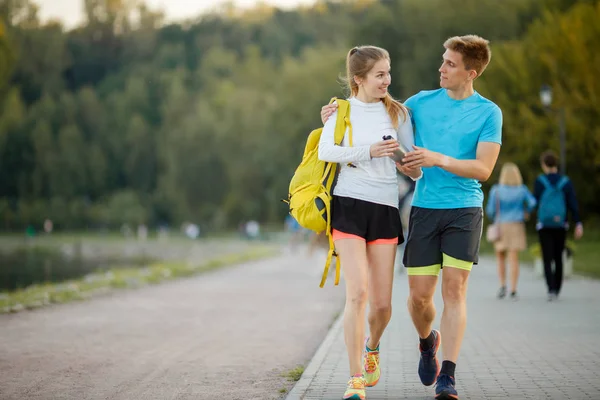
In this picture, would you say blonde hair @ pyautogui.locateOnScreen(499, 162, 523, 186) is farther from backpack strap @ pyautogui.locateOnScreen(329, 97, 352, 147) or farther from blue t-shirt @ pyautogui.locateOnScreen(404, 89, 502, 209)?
backpack strap @ pyautogui.locateOnScreen(329, 97, 352, 147)

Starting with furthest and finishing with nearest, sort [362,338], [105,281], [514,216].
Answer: [105,281]
[514,216]
[362,338]

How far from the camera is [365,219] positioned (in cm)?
636

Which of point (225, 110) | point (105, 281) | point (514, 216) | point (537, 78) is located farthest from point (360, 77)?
point (225, 110)

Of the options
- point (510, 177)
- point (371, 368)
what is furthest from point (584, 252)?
point (371, 368)

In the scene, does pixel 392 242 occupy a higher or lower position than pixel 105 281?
higher

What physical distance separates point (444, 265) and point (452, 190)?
0.46 meters

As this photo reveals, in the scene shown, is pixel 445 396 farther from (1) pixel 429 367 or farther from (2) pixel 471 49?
(2) pixel 471 49

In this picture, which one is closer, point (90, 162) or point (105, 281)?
point (105, 281)

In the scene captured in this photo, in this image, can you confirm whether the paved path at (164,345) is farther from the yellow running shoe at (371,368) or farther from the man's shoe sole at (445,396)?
the man's shoe sole at (445,396)

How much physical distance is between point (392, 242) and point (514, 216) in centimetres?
896

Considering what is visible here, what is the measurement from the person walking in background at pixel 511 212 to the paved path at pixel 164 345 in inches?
101

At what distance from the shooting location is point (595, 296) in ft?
50.0

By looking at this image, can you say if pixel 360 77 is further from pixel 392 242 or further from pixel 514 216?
pixel 514 216

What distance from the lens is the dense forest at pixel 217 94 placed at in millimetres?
38625
